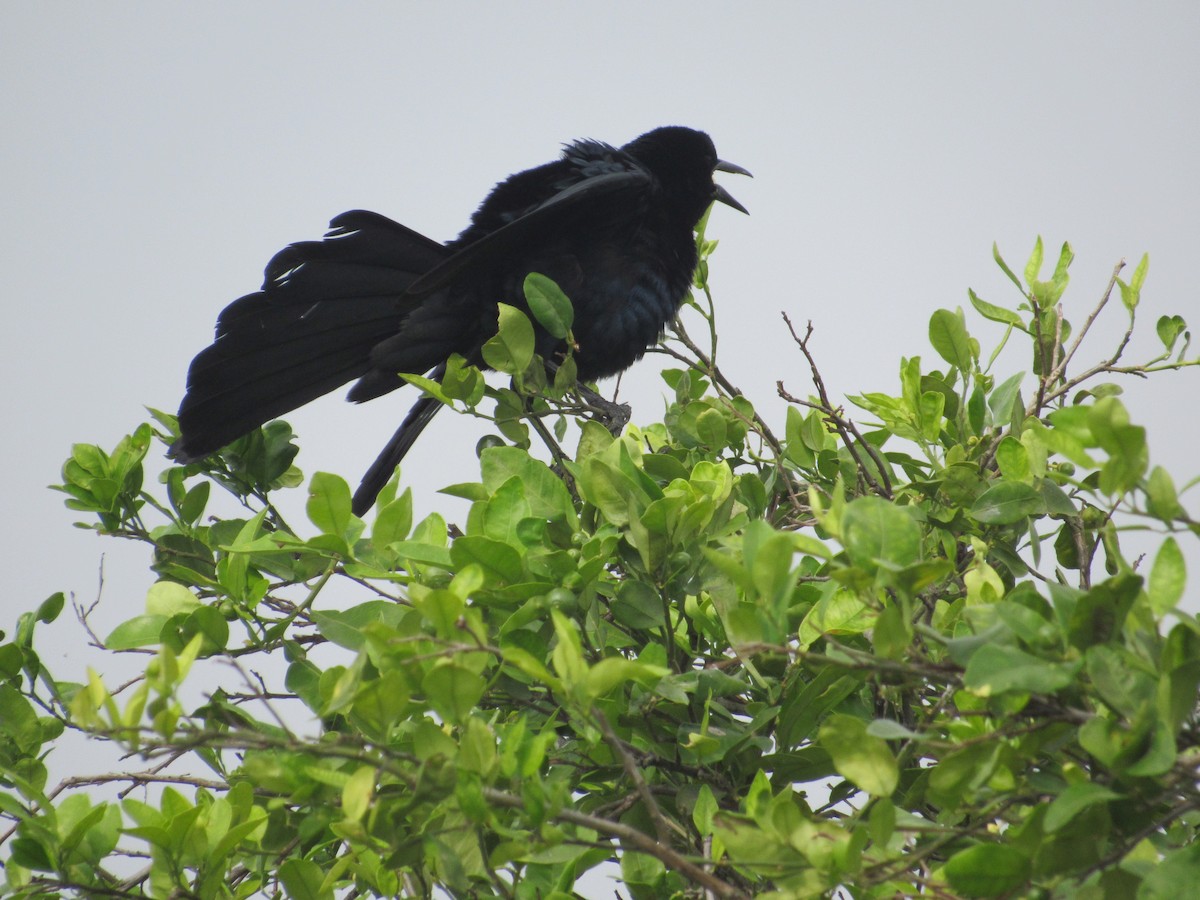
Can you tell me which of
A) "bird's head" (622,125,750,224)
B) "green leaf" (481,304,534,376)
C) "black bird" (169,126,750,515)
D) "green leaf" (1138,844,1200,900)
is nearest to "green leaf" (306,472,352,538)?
"green leaf" (481,304,534,376)

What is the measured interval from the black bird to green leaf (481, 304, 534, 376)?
2.81ft

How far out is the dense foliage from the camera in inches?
42.7

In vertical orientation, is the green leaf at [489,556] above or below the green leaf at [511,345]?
below

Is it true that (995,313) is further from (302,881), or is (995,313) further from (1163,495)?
(302,881)

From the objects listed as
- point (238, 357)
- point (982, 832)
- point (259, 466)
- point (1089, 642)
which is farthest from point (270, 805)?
point (238, 357)

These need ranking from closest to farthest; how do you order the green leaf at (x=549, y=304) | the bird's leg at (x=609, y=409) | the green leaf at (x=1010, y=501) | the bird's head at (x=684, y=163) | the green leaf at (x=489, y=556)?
1. the green leaf at (x=489, y=556)
2. the green leaf at (x=1010, y=501)
3. the green leaf at (x=549, y=304)
4. the bird's leg at (x=609, y=409)
5. the bird's head at (x=684, y=163)

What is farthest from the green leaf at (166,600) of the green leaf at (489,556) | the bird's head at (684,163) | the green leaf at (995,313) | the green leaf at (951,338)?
the bird's head at (684,163)

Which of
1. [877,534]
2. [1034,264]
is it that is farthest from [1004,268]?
[877,534]

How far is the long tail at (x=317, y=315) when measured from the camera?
317 cm

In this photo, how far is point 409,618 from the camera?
1.28m

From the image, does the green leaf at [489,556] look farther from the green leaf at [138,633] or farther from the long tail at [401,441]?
the long tail at [401,441]

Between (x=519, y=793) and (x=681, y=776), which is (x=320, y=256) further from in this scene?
(x=519, y=793)

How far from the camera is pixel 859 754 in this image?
45.3 inches

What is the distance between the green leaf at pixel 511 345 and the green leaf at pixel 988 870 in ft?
4.45
